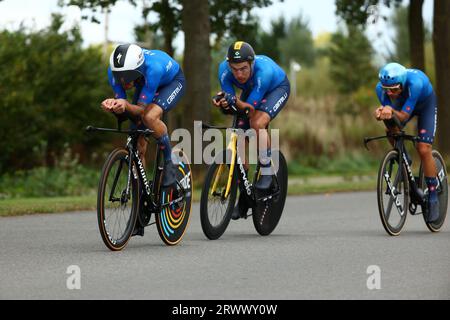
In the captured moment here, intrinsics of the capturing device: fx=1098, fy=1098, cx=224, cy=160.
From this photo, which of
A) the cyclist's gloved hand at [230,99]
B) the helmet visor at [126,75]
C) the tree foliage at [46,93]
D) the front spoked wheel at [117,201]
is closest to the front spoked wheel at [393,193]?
the cyclist's gloved hand at [230,99]

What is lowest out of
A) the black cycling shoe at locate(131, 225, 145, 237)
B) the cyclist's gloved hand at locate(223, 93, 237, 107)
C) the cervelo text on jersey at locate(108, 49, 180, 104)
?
the black cycling shoe at locate(131, 225, 145, 237)

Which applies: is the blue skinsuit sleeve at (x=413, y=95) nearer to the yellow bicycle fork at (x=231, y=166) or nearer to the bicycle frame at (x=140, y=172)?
the yellow bicycle fork at (x=231, y=166)

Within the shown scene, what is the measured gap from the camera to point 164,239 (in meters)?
10.4

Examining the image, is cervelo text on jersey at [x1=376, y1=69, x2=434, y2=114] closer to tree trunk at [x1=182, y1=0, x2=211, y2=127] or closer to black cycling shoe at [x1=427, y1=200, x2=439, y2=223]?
black cycling shoe at [x1=427, y1=200, x2=439, y2=223]

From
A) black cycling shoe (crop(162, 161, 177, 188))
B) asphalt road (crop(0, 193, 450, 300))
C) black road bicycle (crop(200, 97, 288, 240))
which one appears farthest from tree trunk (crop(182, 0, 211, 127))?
black cycling shoe (crop(162, 161, 177, 188))

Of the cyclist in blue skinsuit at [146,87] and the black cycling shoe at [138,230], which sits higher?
the cyclist in blue skinsuit at [146,87]

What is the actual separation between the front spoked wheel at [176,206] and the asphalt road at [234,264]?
0.15 metres

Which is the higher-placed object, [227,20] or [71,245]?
[227,20]

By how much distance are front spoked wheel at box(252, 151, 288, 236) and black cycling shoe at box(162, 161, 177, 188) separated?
127cm

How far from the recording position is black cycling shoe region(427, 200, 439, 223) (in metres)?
11.9

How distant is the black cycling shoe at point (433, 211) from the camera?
469 inches
